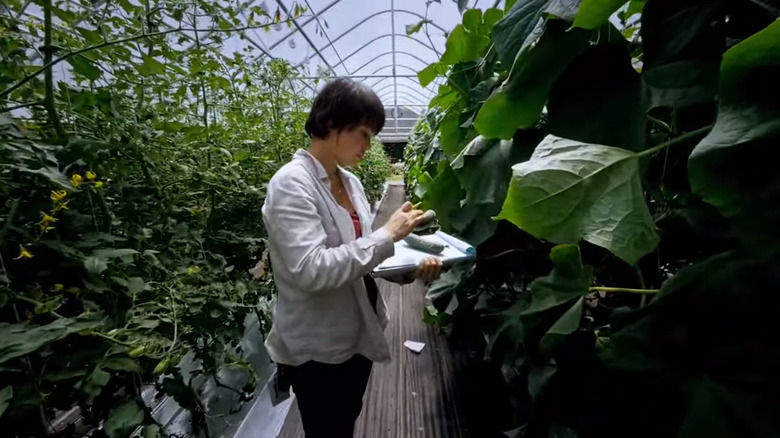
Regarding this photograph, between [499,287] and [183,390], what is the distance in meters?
0.76

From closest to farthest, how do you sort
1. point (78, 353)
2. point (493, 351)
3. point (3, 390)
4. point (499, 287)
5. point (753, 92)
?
point (753, 92), point (3, 390), point (78, 353), point (493, 351), point (499, 287)

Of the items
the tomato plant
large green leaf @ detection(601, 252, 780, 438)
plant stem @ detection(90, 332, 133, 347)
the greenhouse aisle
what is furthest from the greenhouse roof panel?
large green leaf @ detection(601, 252, 780, 438)

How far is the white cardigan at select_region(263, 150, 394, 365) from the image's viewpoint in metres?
0.93

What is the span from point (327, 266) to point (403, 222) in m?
0.25

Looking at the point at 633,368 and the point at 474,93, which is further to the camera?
the point at 474,93

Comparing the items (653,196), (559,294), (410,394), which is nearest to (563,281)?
(559,294)

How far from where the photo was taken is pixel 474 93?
26.8 inches

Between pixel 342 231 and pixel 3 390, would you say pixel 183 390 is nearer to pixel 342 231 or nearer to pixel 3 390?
pixel 3 390

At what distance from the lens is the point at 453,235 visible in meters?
0.78

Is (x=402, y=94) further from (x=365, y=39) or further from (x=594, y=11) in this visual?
(x=594, y=11)

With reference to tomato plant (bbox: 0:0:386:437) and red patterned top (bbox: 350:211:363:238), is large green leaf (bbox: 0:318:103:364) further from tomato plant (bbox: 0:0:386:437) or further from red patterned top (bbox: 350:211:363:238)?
red patterned top (bbox: 350:211:363:238)

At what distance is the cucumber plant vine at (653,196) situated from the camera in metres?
0.23

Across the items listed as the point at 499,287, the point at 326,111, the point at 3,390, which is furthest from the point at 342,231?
the point at 3,390

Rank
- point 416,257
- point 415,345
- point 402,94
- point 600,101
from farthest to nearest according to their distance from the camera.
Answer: point 402,94 → point 415,345 → point 416,257 → point 600,101
